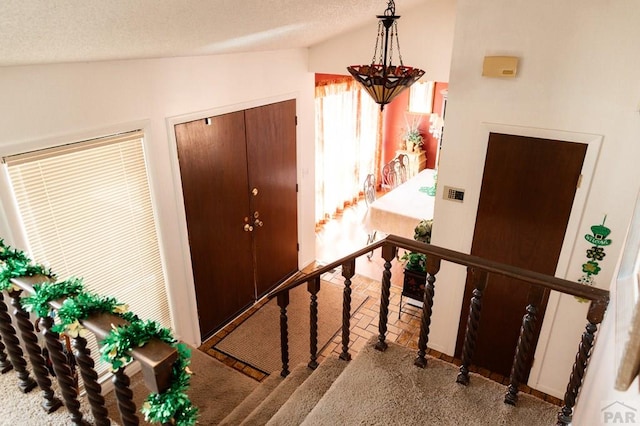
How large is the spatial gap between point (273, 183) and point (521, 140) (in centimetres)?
249

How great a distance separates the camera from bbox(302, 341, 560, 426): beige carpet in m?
1.84

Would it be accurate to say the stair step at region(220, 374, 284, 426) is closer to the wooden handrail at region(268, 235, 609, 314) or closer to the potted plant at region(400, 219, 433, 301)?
the wooden handrail at region(268, 235, 609, 314)

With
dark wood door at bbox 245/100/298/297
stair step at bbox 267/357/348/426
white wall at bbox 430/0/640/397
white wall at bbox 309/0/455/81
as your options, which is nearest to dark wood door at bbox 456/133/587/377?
white wall at bbox 430/0/640/397

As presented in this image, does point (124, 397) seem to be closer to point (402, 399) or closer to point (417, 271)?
point (402, 399)

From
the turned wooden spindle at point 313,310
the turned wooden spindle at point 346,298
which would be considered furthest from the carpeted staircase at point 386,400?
the turned wooden spindle at point 313,310

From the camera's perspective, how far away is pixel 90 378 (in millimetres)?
1267

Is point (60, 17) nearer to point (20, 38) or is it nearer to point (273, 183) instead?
point (20, 38)

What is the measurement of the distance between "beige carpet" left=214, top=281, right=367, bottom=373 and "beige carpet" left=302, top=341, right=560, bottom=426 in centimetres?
188

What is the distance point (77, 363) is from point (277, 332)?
3117 mm

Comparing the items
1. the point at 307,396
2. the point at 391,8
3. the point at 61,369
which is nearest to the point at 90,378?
the point at 61,369

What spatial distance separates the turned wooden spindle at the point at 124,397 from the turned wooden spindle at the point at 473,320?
4.60 ft

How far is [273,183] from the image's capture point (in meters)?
4.58

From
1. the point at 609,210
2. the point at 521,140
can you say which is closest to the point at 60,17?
the point at 521,140

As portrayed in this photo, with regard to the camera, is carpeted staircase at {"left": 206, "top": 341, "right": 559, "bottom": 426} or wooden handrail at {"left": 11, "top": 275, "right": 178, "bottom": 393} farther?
carpeted staircase at {"left": 206, "top": 341, "right": 559, "bottom": 426}
